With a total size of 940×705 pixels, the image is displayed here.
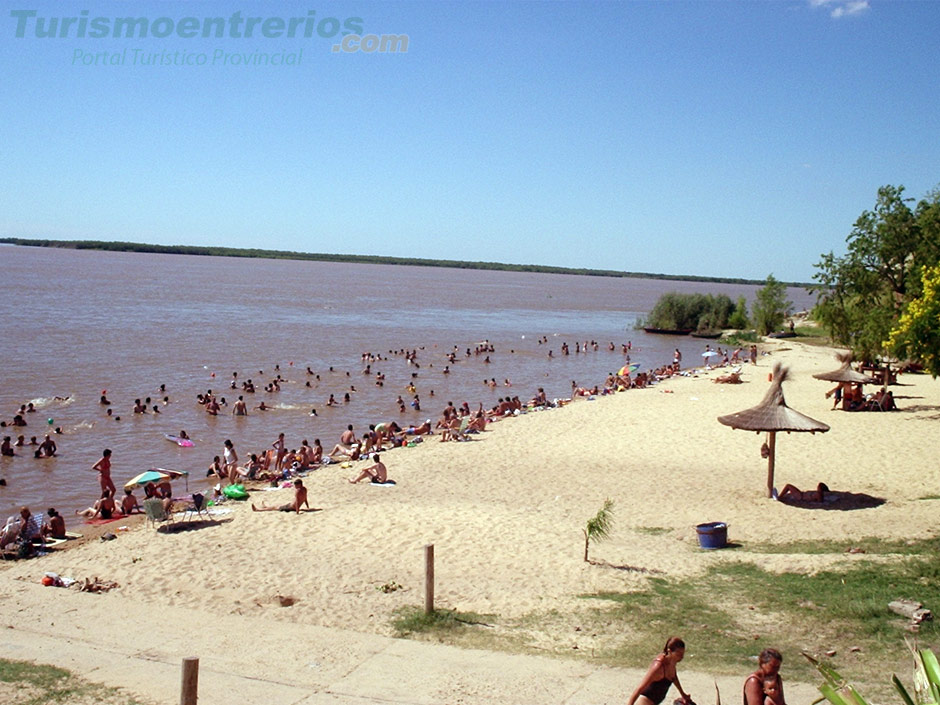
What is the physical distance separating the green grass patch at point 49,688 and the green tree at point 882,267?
2305cm

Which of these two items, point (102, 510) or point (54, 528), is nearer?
point (54, 528)

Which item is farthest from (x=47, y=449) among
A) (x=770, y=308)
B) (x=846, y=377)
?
(x=770, y=308)

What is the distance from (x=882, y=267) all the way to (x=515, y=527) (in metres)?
18.5

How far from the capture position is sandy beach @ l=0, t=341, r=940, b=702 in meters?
10.2

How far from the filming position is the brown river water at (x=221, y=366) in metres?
22.2

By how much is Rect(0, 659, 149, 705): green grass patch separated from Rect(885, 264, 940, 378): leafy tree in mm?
19081

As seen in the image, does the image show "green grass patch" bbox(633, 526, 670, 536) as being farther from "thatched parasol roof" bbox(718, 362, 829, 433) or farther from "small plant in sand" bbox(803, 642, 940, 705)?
"small plant in sand" bbox(803, 642, 940, 705)

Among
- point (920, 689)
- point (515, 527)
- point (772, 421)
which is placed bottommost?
point (515, 527)

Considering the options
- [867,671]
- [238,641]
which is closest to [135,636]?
[238,641]

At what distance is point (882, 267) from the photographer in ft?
85.1

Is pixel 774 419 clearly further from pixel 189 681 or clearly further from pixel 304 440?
pixel 304 440

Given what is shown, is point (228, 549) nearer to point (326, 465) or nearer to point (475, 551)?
point (475, 551)

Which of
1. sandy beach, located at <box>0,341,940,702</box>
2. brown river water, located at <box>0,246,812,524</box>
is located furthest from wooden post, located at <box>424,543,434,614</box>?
brown river water, located at <box>0,246,812,524</box>

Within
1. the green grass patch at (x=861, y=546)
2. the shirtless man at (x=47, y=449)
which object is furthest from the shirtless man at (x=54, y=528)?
the green grass patch at (x=861, y=546)
